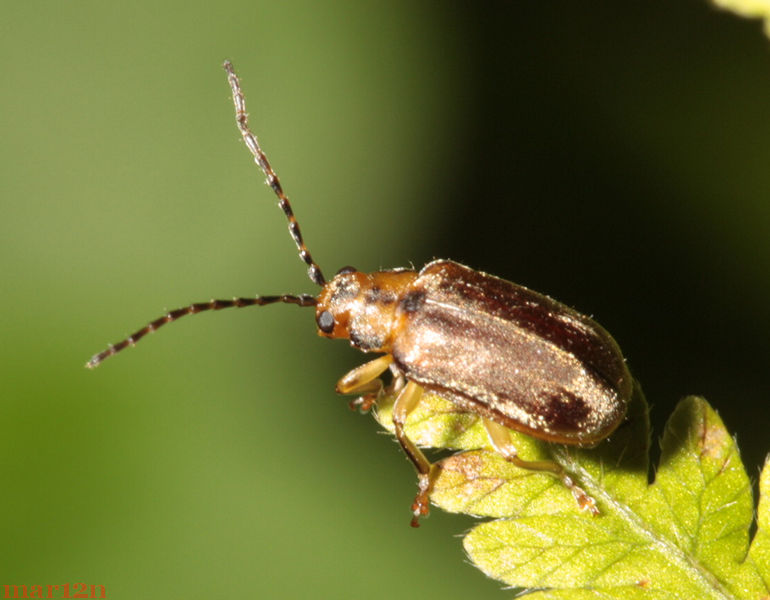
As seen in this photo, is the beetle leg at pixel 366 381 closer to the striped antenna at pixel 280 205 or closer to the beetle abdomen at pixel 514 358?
the beetle abdomen at pixel 514 358

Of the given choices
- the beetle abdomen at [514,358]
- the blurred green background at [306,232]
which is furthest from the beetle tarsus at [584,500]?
the blurred green background at [306,232]

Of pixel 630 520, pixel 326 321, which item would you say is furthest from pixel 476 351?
pixel 630 520

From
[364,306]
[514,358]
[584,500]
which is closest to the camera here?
[584,500]

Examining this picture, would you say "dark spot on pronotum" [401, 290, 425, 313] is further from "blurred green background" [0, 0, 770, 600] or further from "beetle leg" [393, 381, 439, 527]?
"blurred green background" [0, 0, 770, 600]

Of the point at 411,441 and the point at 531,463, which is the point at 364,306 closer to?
the point at 411,441

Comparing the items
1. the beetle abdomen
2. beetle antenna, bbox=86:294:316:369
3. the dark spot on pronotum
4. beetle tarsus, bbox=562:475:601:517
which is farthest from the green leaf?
beetle antenna, bbox=86:294:316:369

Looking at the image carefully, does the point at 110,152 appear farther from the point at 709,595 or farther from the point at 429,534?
the point at 709,595
